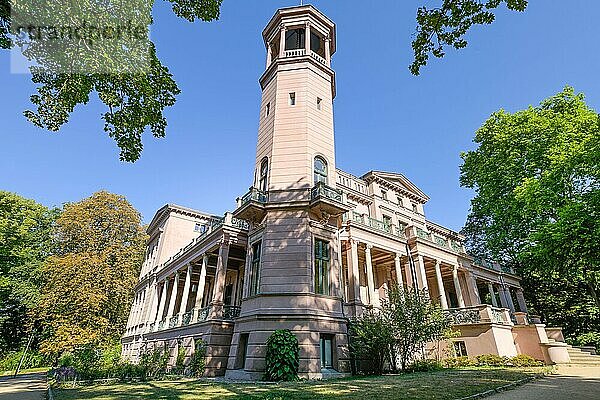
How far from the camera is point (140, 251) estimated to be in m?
31.4

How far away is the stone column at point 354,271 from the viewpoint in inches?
739

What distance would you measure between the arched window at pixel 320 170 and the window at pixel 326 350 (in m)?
8.23

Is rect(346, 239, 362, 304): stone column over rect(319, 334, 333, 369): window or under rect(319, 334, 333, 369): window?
over

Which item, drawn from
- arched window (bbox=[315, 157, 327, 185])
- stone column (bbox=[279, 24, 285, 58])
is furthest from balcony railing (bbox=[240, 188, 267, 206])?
stone column (bbox=[279, 24, 285, 58])

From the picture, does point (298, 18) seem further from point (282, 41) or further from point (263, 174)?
point (263, 174)

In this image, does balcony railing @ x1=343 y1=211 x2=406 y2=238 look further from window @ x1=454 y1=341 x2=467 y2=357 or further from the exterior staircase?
the exterior staircase

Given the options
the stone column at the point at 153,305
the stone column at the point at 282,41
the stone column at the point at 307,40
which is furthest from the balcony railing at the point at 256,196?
the stone column at the point at 153,305

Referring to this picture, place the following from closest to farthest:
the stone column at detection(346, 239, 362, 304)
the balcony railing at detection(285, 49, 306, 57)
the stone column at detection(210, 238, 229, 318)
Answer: the stone column at detection(210, 238, 229, 318) → the stone column at detection(346, 239, 362, 304) → the balcony railing at detection(285, 49, 306, 57)

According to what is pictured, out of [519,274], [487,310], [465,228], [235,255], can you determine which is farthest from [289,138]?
[519,274]

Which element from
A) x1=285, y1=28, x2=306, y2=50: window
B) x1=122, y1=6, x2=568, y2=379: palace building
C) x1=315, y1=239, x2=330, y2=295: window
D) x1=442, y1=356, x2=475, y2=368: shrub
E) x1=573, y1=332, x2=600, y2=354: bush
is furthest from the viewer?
x1=573, y1=332, x2=600, y2=354: bush

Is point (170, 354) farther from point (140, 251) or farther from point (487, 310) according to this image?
point (487, 310)

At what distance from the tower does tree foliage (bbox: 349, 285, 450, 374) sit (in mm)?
982

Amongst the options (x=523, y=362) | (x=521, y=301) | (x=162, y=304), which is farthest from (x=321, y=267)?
(x=521, y=301)

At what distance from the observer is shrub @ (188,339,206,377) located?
16.3 metres
